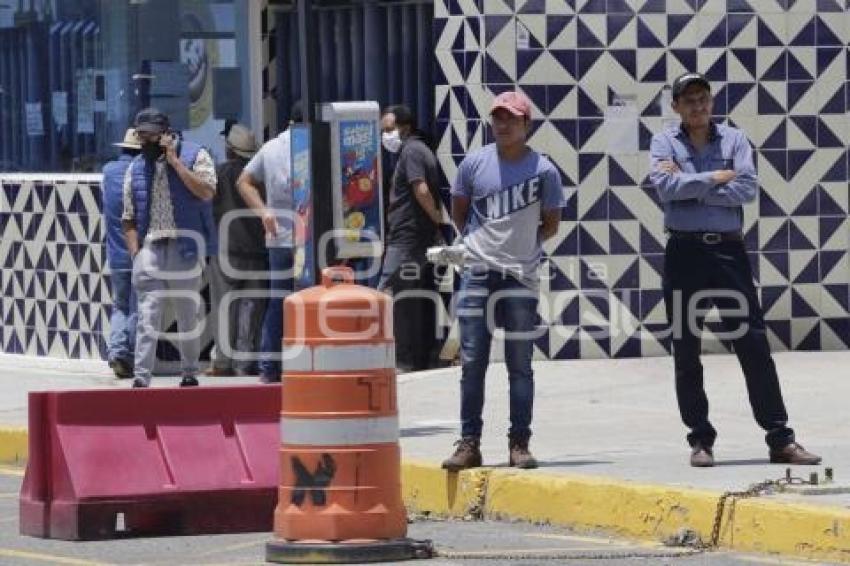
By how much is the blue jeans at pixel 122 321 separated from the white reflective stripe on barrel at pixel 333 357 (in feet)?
24.2

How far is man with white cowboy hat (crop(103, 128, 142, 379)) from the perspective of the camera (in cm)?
1661

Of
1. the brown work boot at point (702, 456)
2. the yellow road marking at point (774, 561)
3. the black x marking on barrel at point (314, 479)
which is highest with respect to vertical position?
the black x marking on barrel at point (314, 479)

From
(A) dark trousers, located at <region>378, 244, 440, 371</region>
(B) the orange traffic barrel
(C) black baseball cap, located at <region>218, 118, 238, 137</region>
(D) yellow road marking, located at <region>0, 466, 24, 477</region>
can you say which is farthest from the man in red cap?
(C) black baseball cap, located at <region>218, 118, 238, 137</region>

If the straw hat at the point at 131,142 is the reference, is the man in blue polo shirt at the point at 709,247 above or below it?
below

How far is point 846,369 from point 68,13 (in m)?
6.94

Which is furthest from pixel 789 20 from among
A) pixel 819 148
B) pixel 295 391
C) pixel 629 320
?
pixel 295 391

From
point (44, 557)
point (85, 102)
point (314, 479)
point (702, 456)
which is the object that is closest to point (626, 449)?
point (702, 456)

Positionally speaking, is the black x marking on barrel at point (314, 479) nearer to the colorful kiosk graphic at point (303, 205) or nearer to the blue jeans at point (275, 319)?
the colorful kiosk graphic at point (303, 205)

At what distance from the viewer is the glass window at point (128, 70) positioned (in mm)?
18047

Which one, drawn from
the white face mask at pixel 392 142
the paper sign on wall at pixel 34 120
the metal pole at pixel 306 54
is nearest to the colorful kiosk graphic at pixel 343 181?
the metal pole at pixel 306 54

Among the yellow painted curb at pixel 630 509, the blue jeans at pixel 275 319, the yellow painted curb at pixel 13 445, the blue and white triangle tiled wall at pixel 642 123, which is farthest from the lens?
the blue and white triangle tiled wall at pixel 642 123

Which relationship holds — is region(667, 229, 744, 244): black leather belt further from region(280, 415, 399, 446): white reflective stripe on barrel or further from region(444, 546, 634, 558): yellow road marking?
region(280, 415, 399, 446): white reflective stripe on barrel

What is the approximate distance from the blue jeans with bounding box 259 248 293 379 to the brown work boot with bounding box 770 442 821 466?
4.57m

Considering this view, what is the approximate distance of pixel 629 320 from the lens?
634 inches
